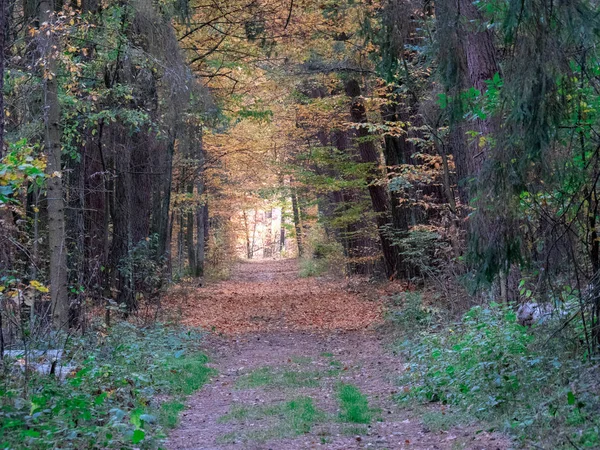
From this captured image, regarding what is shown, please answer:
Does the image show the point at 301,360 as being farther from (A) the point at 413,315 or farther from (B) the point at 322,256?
(B) the point at 322,256

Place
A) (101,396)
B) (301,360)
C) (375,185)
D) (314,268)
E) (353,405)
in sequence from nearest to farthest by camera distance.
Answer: (101,396) < (353,405) < (301,360) < (375,185) < (314,268)

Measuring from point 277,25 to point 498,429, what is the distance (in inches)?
481

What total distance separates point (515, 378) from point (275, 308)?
12.3 metres

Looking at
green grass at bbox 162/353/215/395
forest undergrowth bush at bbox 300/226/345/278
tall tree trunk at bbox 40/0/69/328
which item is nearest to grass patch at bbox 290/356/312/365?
green grass at bbox 162/353/215/395

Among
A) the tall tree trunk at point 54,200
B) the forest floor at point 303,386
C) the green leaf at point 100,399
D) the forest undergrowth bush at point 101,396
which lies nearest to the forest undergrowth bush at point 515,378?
the forest floor at point 303,386

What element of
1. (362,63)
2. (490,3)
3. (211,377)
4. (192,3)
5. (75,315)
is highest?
(192,3)

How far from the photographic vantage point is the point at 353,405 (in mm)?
7516

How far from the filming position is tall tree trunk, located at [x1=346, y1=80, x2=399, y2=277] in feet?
59.2

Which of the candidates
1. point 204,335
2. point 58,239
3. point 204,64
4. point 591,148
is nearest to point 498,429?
point 591,148

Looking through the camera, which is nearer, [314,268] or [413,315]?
[413,315]

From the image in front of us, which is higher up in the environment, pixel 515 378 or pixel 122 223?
pixel 122 223

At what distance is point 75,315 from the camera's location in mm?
10547

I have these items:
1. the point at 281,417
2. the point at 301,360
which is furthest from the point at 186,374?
the point at 281,417

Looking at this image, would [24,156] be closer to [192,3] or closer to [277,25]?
[192,3]
